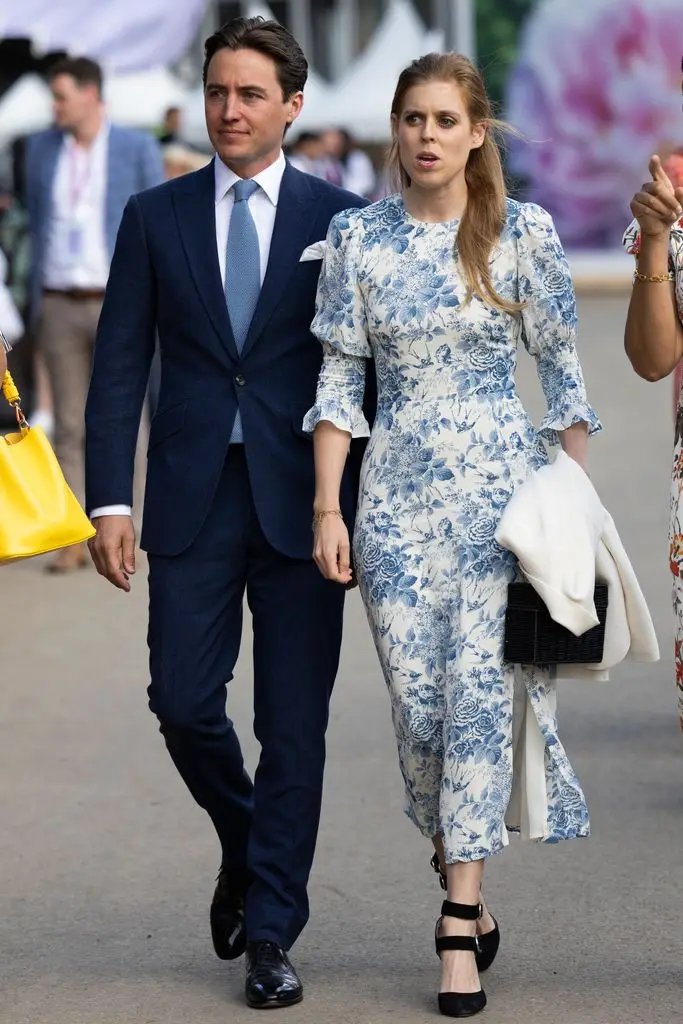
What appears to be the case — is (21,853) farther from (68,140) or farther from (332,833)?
(68,140)

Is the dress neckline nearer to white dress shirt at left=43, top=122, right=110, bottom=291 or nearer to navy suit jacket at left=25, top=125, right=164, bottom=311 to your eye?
navy suit jacket at left=25, top=125, right=164, bottom=311

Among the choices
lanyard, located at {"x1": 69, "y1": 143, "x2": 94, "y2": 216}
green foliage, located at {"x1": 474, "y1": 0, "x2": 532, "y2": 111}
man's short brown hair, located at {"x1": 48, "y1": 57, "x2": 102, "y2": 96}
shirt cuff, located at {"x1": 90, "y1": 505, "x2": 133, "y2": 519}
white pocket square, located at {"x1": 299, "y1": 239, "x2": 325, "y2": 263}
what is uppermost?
green foliage, located at {"x1": 474, "y1": 0, "x2": 532, "y2": 111}

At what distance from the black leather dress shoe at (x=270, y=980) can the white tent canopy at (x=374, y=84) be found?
2653 cm

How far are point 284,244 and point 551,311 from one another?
622 millimetres

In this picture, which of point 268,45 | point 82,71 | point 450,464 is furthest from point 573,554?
point 82,71

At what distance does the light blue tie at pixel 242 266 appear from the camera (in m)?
4.63

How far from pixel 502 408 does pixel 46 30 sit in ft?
33.1

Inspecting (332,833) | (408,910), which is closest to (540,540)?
(408,910)

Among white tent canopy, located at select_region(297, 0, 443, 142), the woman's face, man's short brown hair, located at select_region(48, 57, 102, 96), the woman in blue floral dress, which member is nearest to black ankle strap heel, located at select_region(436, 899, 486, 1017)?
the woman in blue floral dress

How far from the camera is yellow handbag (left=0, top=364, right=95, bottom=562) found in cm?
434

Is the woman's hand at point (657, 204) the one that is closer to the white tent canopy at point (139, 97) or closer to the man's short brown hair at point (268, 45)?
the man's short brown hair at point (268, 45)

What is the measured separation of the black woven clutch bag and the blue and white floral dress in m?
0.04

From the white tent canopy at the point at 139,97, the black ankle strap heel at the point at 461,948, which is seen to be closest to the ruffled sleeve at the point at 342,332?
the black ankle strap heel at the point at 461,948

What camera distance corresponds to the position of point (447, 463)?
14.8 feet
